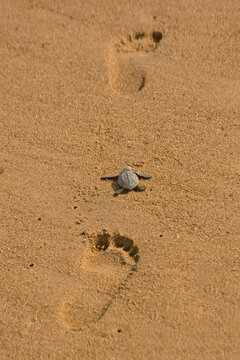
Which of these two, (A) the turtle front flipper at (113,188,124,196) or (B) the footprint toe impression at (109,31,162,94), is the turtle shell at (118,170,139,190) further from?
(B) the footprint toe impression at (109,31,162,94)

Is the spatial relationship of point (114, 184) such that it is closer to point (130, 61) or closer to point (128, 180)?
point (128, 180)

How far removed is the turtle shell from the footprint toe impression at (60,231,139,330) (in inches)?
15.4

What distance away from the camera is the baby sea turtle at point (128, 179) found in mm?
2760

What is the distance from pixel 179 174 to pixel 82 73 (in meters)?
1.38

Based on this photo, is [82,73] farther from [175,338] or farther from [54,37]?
[175,338]

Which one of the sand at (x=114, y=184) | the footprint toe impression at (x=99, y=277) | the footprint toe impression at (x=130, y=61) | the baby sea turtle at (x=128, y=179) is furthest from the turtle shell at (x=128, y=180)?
the footprint toe impression at (x=130, y=61)

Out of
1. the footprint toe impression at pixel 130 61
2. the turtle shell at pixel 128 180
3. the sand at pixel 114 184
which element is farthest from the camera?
the footprint toe impression at pixel 130 61

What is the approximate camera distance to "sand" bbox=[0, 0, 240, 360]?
2.34 metres

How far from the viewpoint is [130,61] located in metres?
3.41

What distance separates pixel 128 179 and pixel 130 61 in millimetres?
1296

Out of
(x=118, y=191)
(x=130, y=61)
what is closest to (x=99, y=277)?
(x=118, y=191)

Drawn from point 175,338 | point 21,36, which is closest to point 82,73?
point 21,36

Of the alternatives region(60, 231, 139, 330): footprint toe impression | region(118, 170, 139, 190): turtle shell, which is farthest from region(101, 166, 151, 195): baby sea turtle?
region(60, 231, 139, 330): footprint toe impression

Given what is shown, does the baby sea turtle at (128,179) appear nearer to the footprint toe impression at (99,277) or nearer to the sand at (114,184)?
the sand at (114,184)
